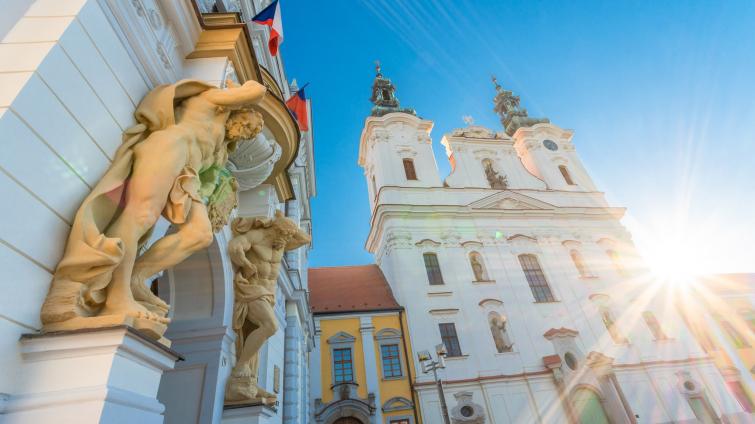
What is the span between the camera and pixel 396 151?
2433cm

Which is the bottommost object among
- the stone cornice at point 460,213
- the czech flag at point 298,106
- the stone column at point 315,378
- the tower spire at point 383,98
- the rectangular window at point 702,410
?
the rectangular window at point 702,410

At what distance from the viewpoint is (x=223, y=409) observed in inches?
163

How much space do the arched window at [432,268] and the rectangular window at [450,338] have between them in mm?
2287

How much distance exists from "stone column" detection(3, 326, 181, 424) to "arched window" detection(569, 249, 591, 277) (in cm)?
2268

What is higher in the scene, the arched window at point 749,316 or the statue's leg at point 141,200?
the arched window at point 749,316

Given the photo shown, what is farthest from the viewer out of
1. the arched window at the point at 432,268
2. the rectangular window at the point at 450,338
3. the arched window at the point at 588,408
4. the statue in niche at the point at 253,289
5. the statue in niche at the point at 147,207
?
the arched window at the point at 432,268

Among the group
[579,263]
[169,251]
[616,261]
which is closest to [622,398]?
[579,263]

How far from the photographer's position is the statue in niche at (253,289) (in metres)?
4.50

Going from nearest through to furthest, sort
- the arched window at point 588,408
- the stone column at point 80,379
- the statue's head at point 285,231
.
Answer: the stone column at point 80,379, the statue's head at point 285,231, the arched window at point 588,408

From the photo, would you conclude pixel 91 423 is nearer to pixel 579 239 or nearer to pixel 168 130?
pixel 168 130

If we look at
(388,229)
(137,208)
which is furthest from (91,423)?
(388,229)

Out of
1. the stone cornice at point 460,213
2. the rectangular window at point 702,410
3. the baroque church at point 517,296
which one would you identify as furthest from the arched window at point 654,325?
the stone cornice at point 460,213

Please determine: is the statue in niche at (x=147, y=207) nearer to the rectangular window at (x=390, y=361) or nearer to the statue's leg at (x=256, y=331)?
the statue's leg at (x=256, y=331)

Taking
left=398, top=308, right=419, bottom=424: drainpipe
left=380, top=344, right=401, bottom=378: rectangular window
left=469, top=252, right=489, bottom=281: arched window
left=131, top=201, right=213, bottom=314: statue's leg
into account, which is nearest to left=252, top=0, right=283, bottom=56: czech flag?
left=131, top=201, right=213, bottom=314: statue's leg
